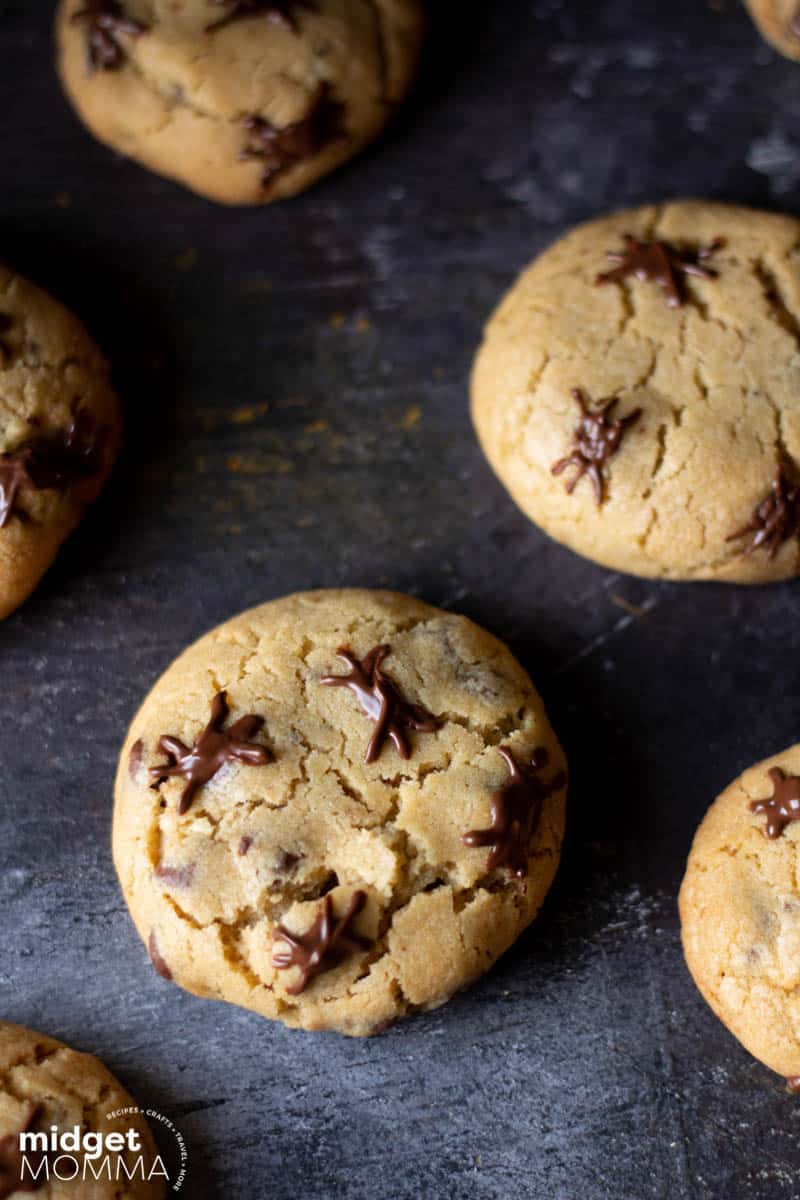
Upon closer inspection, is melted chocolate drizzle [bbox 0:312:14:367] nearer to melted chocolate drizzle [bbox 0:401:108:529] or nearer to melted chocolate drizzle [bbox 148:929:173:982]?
melted chocolate drizzle [bbox 0:401:108:529]

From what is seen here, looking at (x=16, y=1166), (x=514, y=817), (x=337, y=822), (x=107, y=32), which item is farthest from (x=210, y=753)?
(x=107, y=32)

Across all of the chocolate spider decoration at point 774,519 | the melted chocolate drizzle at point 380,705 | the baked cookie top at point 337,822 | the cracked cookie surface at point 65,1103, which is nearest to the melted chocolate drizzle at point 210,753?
the baked cookie top at point 337,822

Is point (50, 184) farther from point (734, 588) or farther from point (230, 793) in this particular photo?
point (734, 588)

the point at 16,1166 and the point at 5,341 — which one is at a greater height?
the point at 5,341

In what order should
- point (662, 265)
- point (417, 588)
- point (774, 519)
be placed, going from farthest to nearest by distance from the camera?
point (417, 588) < point (662, 265) < point (774, 519)

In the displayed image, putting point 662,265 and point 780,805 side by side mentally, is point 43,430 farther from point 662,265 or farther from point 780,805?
point 780,805

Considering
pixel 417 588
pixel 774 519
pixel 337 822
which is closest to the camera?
pixel 337 822

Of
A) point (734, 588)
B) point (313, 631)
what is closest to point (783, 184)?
point (734, 588)
